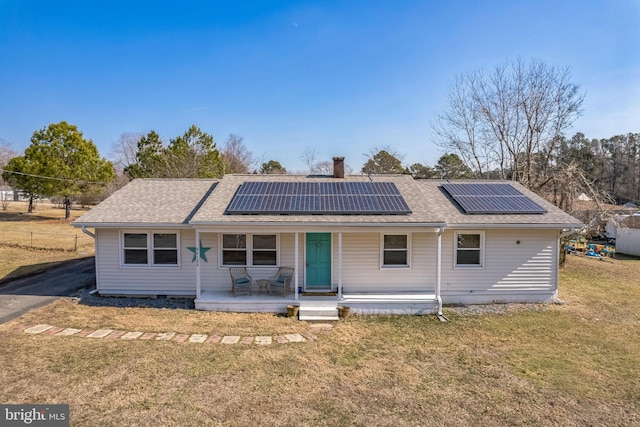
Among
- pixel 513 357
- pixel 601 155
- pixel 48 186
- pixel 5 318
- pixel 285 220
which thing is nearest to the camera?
pixel 513 357

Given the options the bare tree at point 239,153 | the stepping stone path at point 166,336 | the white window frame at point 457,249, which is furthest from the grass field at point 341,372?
the bare tree at point 239,153

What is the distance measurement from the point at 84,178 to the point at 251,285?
27619 mm

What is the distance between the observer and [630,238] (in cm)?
2377

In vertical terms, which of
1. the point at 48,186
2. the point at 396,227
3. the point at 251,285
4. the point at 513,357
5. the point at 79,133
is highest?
the point at 79,133

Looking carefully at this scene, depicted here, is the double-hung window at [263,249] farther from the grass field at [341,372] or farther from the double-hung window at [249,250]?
the grass field at [341,372]

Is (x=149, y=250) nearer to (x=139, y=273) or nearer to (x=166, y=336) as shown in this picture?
(x=139, y=273)

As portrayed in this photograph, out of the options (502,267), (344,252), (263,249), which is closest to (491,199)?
(502,267)

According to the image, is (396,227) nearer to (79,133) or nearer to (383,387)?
(383,387)

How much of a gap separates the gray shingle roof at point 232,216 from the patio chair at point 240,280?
1.83 m

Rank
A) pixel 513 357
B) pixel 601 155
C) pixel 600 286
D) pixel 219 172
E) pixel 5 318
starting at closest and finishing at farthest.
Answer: pixel 513 357
pixel 5 318
pixel 600 286
pixel 219 172
pixel 601 155

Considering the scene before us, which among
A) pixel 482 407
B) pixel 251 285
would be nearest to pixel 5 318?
pixel 251 285

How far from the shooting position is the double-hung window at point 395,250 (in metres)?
10.8

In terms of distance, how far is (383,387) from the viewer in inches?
238

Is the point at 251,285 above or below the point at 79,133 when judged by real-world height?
below
